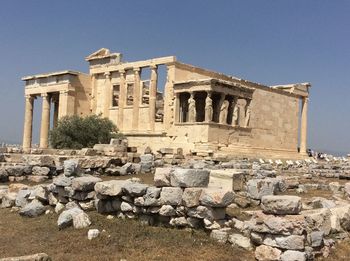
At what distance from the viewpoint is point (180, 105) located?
31562 mm

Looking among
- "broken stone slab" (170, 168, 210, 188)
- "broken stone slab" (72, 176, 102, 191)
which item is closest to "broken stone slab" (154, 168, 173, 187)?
"broken stone slab" (170, 168, 210, 188)

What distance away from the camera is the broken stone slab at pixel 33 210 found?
957 cm

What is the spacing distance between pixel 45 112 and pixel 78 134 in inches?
379

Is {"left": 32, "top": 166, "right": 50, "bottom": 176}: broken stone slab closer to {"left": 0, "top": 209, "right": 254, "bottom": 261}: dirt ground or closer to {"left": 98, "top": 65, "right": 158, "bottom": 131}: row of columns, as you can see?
{"left": 0, "top": 209, "right": 254, "bottom": 261}: dirt ground

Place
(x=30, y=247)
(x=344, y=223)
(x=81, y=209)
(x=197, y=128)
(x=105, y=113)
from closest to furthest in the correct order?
(x=30, y=247) < (x=344, y=223) < (x=81, y=209) < (x=197, y=128) < (x=105, y=113)

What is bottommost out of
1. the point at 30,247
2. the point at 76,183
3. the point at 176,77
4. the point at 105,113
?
the point at 30,247

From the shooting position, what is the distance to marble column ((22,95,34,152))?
38.5 m

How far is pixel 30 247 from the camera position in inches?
285

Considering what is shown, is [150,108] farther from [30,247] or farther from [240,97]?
[30,247]

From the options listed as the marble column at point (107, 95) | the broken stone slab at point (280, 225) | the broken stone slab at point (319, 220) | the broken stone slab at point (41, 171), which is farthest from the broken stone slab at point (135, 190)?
the marble column at point (107, 95)

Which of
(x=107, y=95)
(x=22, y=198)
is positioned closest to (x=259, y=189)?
(x=22, y=198)

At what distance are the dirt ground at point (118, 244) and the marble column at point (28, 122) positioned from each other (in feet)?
103

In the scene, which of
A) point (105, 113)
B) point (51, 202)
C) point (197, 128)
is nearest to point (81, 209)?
point (51, 202)

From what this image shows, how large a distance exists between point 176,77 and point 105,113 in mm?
7701
